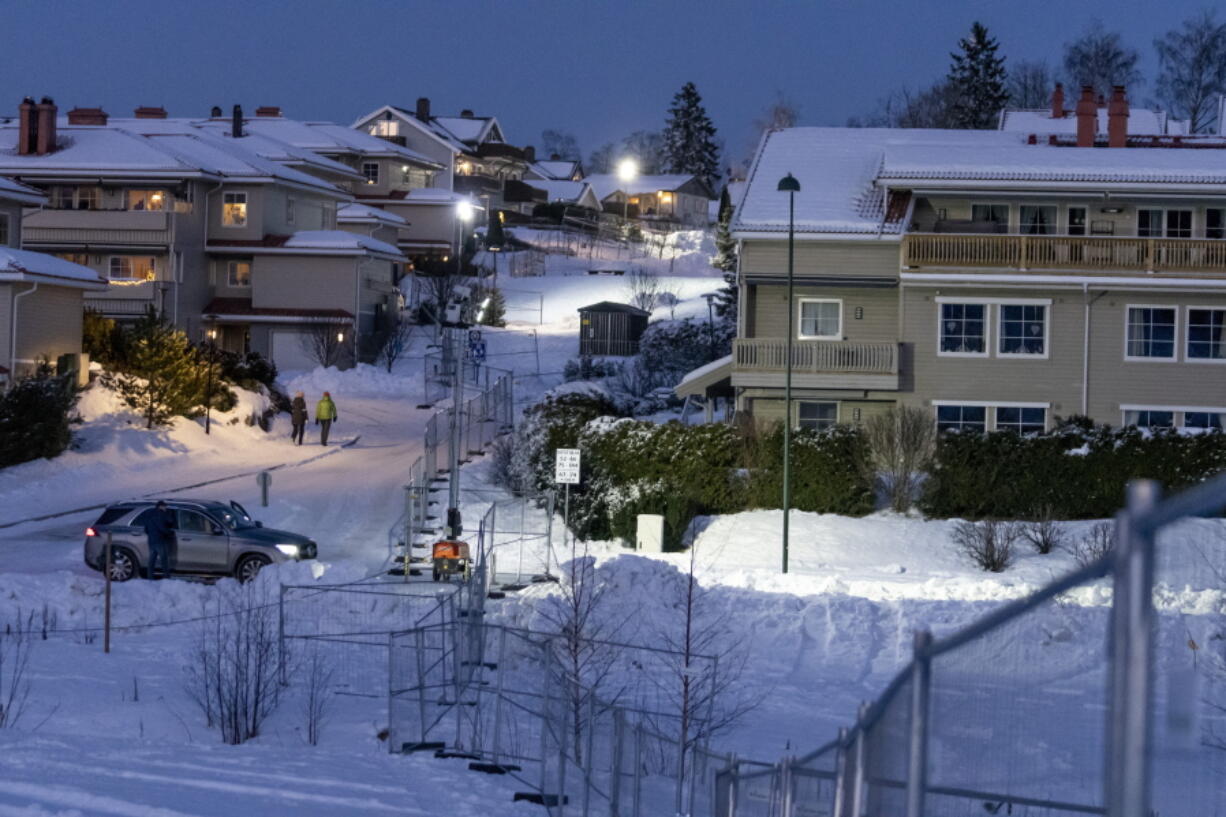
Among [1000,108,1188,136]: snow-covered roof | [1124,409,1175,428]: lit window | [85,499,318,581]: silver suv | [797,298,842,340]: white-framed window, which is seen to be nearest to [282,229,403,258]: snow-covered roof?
[1000,108,1188,136]: snow-covered roof

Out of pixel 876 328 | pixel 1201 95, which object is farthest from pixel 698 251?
pixel 876 328

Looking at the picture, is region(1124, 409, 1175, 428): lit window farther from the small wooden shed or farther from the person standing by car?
the small wooden shed

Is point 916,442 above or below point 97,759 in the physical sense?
above

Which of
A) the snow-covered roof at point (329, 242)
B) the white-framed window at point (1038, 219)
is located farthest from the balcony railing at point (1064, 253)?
the snow-covered roof at point (329, 242)

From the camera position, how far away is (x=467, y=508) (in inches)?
1417

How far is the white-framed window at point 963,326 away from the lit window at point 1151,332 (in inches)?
155

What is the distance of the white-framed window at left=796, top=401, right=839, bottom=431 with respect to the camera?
42750 mm

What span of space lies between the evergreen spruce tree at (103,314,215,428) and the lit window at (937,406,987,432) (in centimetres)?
2148

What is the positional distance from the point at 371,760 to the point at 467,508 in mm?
19646

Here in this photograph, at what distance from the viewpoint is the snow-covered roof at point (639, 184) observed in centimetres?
12475

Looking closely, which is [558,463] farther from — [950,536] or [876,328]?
[876,328]

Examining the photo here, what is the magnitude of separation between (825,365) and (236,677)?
A: 26.5 m

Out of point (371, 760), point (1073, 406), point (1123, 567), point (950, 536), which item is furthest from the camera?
point (1073, 406)

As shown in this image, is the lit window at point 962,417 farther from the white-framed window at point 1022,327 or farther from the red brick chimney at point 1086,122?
the red brick chimney at point 1086,122
